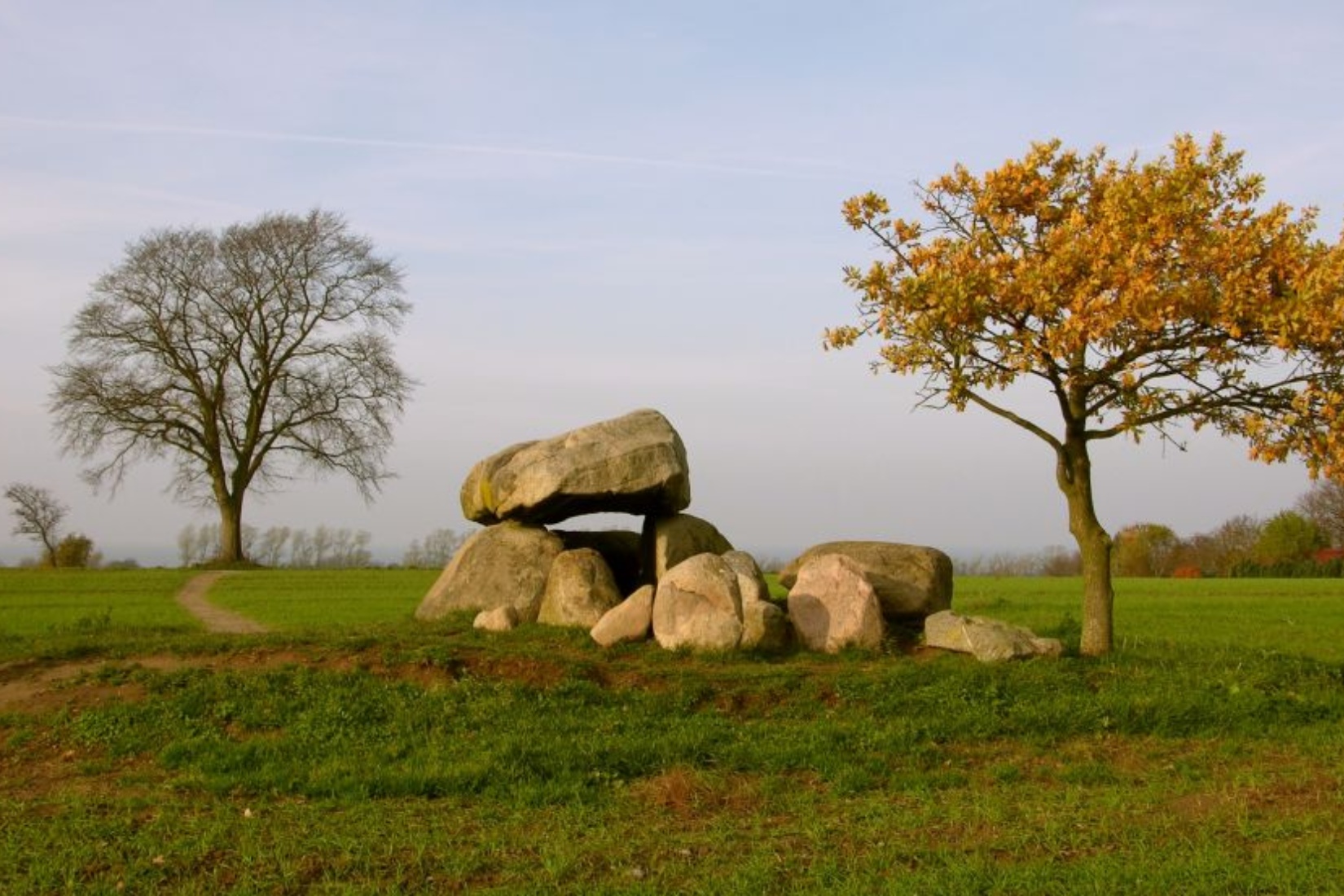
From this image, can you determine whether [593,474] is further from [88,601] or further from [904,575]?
[88,601]

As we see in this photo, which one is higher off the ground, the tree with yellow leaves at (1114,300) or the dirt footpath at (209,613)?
the tree with yellow leaves at (1114,300)

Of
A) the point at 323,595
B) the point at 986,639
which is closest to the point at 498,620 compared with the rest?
the point at 986,639

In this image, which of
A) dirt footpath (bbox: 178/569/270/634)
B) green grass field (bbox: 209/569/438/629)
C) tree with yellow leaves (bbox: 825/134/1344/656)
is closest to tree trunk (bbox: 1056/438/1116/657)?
tree with yellow leaves (bbox: 825/134/1344/656)

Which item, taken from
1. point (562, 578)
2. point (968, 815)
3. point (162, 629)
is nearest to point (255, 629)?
point (162, 629)

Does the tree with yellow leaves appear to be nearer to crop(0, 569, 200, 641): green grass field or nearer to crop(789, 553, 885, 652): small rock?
crop(789, 553, 885, 652): small rock

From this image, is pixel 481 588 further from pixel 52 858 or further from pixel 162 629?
pixel 52 858

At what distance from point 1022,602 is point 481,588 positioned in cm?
1738

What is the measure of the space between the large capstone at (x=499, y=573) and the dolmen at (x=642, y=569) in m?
0.02

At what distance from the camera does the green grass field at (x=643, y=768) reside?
321 inches

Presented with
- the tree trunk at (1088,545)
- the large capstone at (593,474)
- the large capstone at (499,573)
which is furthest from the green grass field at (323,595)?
the tree trunk at (1088,545)

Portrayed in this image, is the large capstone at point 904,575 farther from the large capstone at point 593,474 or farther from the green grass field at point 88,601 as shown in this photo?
the green grass field at point 88,601

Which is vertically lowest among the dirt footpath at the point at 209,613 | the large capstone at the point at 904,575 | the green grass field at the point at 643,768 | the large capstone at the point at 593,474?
the green grass field at the point at 643,768

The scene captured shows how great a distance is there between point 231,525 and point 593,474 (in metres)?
31.7

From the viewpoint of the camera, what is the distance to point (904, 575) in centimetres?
1725
